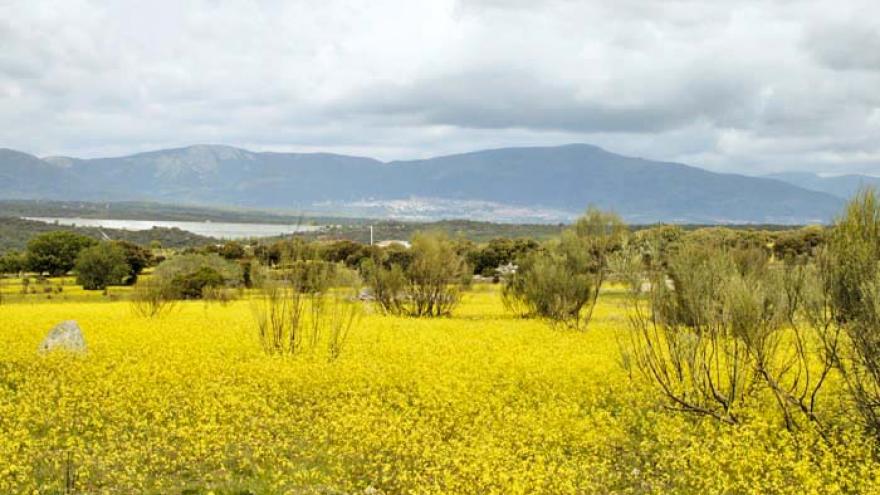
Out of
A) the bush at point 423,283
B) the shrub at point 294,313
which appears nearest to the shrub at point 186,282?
the bush at point 423,283

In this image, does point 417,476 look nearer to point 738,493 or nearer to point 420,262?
point 738,493

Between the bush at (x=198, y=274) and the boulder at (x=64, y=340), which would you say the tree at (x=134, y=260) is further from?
the boulder at (x=64, y=340)

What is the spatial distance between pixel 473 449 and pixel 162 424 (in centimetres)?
667

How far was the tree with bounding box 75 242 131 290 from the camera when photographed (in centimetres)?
6222

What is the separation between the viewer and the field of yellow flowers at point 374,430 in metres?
12.3

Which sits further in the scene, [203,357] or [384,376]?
[203,357]

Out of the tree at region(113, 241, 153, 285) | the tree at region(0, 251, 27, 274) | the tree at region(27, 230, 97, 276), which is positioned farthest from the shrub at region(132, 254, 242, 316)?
the tree at region(0, 251, 27, 274)

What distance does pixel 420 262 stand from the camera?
39938 millimetres

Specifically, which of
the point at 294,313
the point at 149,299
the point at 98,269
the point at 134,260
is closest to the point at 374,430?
the point at 294,313

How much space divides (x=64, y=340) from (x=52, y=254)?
56973 millimetres

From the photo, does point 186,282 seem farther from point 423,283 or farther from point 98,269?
point 423,283

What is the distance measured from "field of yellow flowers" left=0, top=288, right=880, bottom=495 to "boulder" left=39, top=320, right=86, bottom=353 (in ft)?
2.32

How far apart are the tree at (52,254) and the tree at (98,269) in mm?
11076

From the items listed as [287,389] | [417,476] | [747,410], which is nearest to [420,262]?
[287,389]
